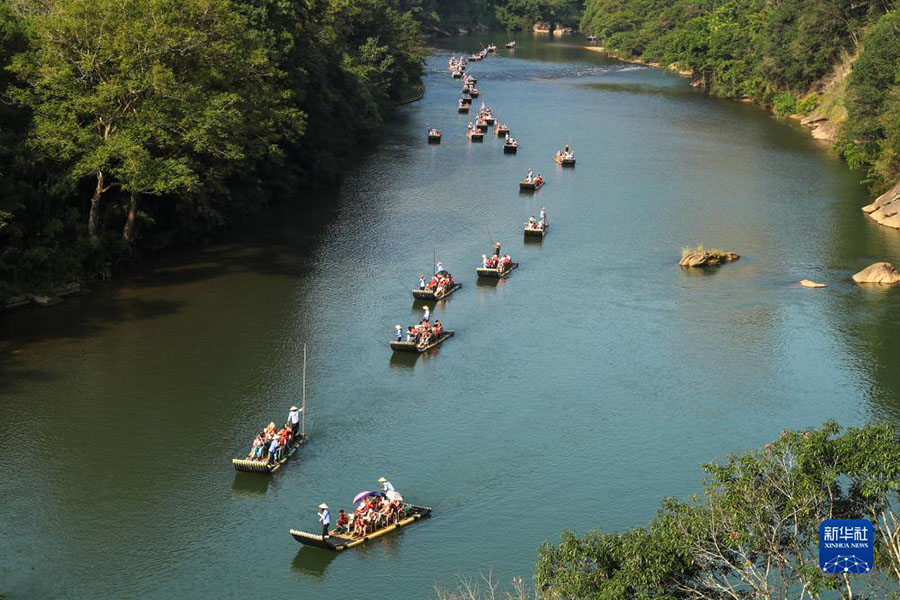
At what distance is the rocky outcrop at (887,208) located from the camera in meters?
77.6

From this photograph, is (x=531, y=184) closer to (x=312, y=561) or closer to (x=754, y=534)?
(x=312, y=561)

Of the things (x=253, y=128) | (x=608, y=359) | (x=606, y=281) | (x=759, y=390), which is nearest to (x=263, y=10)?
(x=253, y=128)

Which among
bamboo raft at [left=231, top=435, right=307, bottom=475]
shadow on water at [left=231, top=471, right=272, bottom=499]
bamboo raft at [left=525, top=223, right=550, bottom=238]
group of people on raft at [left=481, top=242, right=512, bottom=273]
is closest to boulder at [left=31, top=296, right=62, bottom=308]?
bamboo raft at [left=231, top=435, right=307, bottom=475]

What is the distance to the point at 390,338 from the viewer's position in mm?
54344

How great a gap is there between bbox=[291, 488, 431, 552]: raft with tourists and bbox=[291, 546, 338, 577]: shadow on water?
0.23m

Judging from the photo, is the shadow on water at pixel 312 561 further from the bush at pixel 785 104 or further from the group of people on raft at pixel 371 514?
the bush at pixel 785 104

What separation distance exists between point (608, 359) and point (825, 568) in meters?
31.7

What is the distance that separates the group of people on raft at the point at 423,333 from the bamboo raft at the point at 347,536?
50.5 feet

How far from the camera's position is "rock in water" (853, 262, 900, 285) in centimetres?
6384

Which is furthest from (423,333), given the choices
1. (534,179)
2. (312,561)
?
(534,179)

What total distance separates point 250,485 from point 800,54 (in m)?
97.0

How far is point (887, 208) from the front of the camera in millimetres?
78875

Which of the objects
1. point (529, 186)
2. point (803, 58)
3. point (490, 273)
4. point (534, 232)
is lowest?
point (490, 273)

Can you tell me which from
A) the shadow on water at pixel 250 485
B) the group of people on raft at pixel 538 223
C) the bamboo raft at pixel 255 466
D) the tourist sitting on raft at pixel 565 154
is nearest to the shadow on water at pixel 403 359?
the bamboo raft at pixel 255 466
